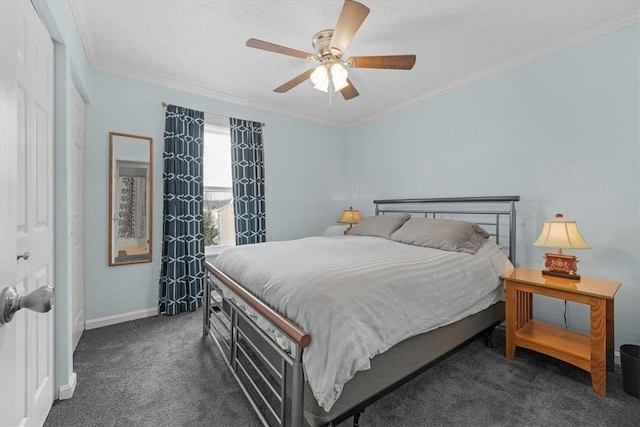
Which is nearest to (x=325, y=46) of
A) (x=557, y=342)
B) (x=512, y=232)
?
(x=512, y=232)

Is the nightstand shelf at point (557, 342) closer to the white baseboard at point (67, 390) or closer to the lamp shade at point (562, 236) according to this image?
the lamp shade at point (562, 236)

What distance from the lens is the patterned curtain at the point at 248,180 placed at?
3.70 m

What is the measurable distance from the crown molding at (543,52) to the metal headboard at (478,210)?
1.27 metres

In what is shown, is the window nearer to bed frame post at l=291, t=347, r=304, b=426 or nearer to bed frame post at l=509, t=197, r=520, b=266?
bed frame post at l=291, t=347, r=304, b=426

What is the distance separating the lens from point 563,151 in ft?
8.20

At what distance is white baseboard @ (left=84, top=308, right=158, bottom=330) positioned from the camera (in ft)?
9.18

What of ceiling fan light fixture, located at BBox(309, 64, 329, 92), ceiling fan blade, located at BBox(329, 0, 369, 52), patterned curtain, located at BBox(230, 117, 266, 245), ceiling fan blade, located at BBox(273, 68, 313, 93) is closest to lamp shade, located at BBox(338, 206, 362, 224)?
patterned curtain, located at BBox(230, 117, 266, 245)

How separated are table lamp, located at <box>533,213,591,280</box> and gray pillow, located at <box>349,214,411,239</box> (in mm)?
1305

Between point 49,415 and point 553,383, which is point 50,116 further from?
point 553,383

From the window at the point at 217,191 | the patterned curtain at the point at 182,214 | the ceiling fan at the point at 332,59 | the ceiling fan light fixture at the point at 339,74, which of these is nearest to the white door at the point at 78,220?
the patterned curtain at the point at 182,214

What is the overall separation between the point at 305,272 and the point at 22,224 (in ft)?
4.21

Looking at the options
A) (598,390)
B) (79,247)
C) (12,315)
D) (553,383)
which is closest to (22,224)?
(12,315)

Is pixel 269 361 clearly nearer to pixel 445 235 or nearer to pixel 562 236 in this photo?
pixel 445 235

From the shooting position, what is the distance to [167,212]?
125 inches
